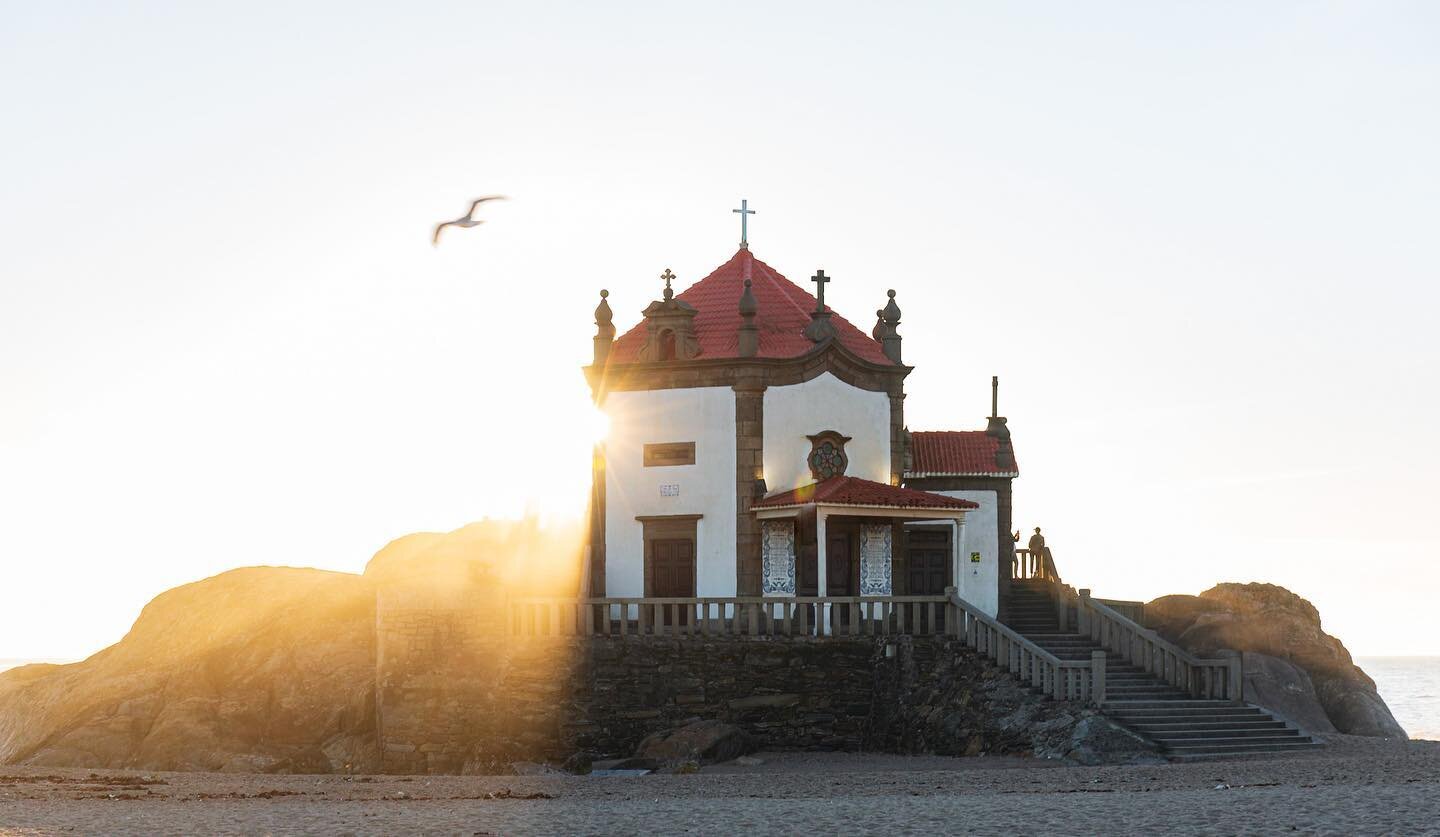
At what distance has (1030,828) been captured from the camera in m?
18.0

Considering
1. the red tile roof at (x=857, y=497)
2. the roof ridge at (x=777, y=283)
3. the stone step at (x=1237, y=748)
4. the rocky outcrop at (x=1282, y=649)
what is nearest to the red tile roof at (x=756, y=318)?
the roof ridge at (x=777, y=283)

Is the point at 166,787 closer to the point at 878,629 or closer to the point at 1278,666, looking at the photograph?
the point at 878,629

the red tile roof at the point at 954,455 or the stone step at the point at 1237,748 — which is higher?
the red tile roof at the point at 954,455

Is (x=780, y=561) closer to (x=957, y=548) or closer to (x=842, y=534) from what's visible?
(x=842, y=534)

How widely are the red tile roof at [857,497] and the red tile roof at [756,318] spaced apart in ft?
10.4

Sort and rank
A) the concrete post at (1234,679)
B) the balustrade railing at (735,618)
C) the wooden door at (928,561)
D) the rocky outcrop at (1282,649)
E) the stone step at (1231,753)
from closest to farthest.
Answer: the stone step at (1231,753)
the concrete post at (1234,679)
the balustrade railing at (735,618)
the rocky outcrop at (1282,649)
the wooden door at (928,561)

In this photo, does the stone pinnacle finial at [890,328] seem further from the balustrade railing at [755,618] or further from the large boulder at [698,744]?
the large boulder at [698,744]

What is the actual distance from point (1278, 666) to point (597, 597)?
1558cm

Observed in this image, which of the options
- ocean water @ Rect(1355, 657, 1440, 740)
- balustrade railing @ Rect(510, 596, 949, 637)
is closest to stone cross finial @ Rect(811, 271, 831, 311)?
balustrade railing @ Rect(510, 596, 949, 637)

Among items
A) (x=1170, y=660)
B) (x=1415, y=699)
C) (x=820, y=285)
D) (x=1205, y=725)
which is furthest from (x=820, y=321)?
(x=1415, y=699)

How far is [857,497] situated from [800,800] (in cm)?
1454

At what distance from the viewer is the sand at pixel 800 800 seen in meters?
18.6

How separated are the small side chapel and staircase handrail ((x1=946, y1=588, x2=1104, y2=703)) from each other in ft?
12.1

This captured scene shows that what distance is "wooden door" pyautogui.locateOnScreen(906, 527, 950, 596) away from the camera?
1556 inches
